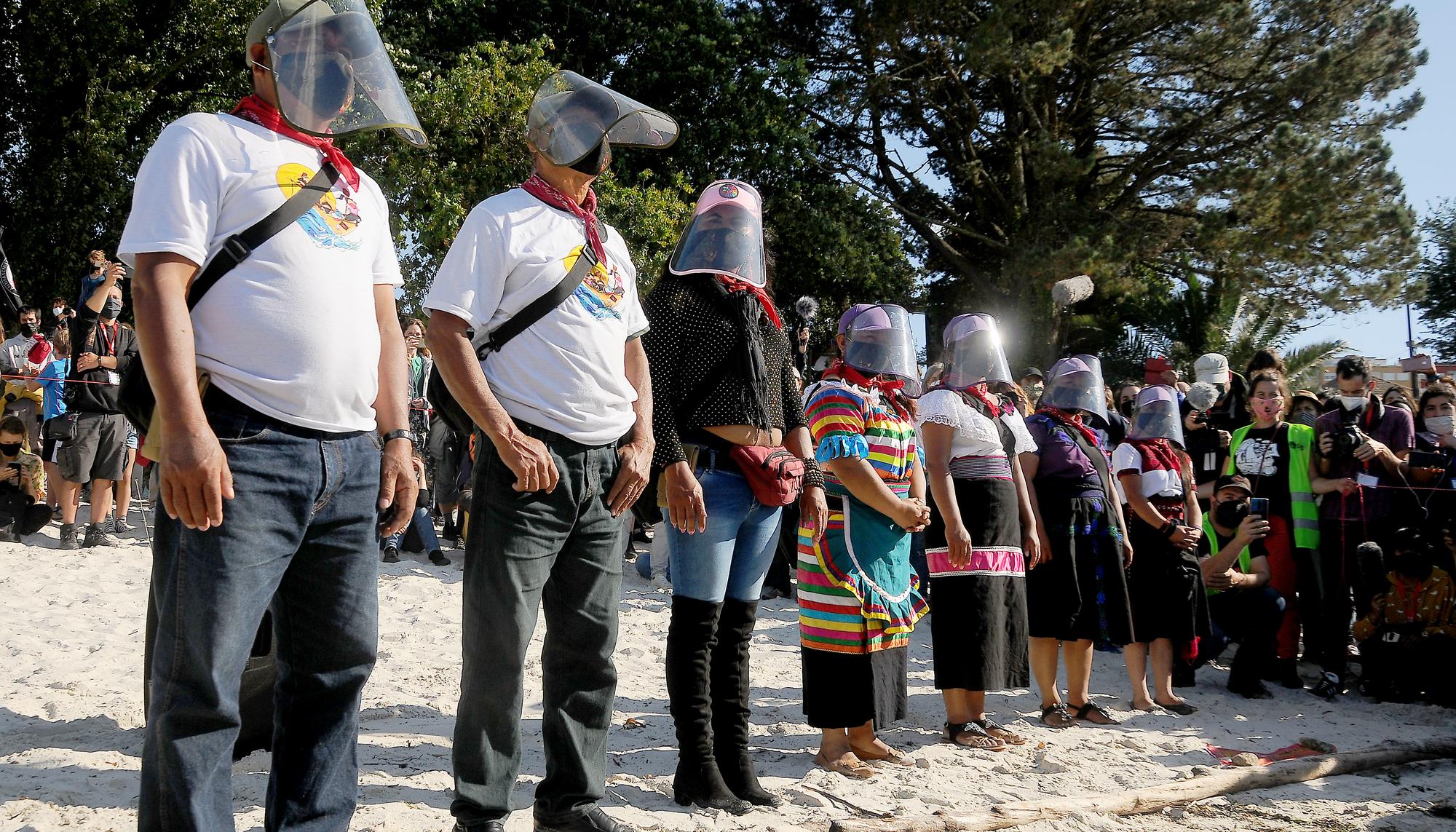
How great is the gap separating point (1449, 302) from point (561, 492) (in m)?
34.4

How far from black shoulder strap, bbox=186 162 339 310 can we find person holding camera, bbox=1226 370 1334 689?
255 inches

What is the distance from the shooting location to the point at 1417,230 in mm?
16969

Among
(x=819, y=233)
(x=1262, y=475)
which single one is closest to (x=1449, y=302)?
(x=819, y=233)

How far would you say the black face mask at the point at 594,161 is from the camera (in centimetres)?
322

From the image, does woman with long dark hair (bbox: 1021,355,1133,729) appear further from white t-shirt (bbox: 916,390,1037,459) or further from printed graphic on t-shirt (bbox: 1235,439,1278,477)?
printed graphic on t-shirt (bbox: 1235,439,1278,477)

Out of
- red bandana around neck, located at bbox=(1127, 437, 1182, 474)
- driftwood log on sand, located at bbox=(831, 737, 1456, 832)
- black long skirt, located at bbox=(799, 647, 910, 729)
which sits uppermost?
red bandana around neck, located at bbox=(1127, 437, 1182, 474)

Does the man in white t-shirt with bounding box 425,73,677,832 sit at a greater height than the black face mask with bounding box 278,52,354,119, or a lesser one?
lesser

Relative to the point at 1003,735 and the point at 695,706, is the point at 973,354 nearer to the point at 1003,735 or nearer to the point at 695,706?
the point at 1003,735

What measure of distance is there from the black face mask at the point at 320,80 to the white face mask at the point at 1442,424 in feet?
24.6

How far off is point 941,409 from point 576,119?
2.47 meters

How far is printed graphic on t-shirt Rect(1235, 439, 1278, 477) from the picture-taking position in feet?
23.8

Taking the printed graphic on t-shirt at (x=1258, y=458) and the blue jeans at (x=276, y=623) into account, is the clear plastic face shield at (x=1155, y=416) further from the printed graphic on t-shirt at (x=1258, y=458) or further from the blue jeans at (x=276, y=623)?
the blue jeans at (x=276, y=623)

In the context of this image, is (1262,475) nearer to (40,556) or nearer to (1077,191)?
(40,556)

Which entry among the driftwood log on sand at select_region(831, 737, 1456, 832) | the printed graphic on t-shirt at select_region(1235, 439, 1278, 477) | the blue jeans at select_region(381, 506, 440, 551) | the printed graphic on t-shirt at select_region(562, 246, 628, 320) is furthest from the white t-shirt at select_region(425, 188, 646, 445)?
the blue jeans at select_region(381, 506, 440, 551)
